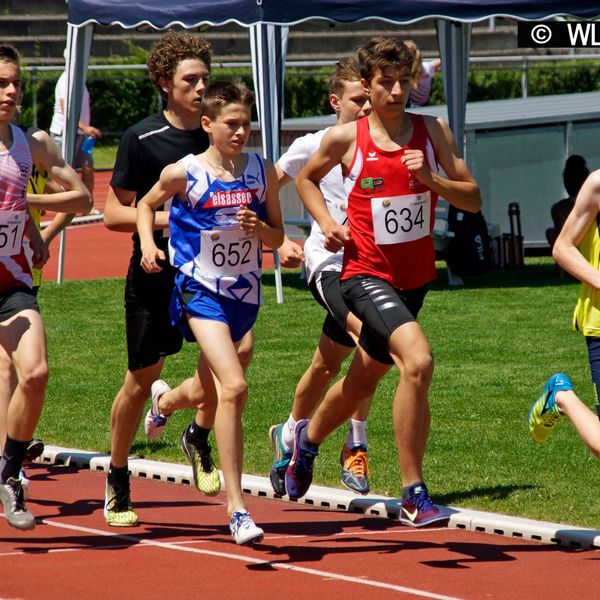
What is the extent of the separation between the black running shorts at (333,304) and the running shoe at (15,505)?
1768 millimetres

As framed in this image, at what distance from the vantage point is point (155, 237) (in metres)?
7.27

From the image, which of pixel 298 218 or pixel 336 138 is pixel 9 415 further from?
pixel 298 218

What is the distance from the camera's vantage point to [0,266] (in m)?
6.98

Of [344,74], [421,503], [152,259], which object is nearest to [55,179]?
[152,259]

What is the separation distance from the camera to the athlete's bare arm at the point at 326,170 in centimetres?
680

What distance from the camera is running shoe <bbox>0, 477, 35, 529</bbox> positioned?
22.1 feet

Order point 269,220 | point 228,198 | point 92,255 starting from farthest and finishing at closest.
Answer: point 92,255 → point 269,220 → point 228,198

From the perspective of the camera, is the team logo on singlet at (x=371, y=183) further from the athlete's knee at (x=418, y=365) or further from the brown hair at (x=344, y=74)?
the brown hair at (x=344, y=74)

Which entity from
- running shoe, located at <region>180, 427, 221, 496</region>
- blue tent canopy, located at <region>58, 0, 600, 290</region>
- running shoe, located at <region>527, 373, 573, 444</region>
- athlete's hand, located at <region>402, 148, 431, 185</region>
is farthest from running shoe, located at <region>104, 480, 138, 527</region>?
blue tent canopy, located at <region>58, 0, 600, 290</region>

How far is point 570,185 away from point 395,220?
10.2 m

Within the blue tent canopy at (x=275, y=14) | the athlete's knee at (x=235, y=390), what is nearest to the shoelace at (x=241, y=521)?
the athlete's knee at (x=235, y=390)

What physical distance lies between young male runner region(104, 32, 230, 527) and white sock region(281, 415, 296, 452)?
2.38 feet

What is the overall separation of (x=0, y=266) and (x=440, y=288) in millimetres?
10051

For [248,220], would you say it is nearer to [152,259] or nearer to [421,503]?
[152,259]
